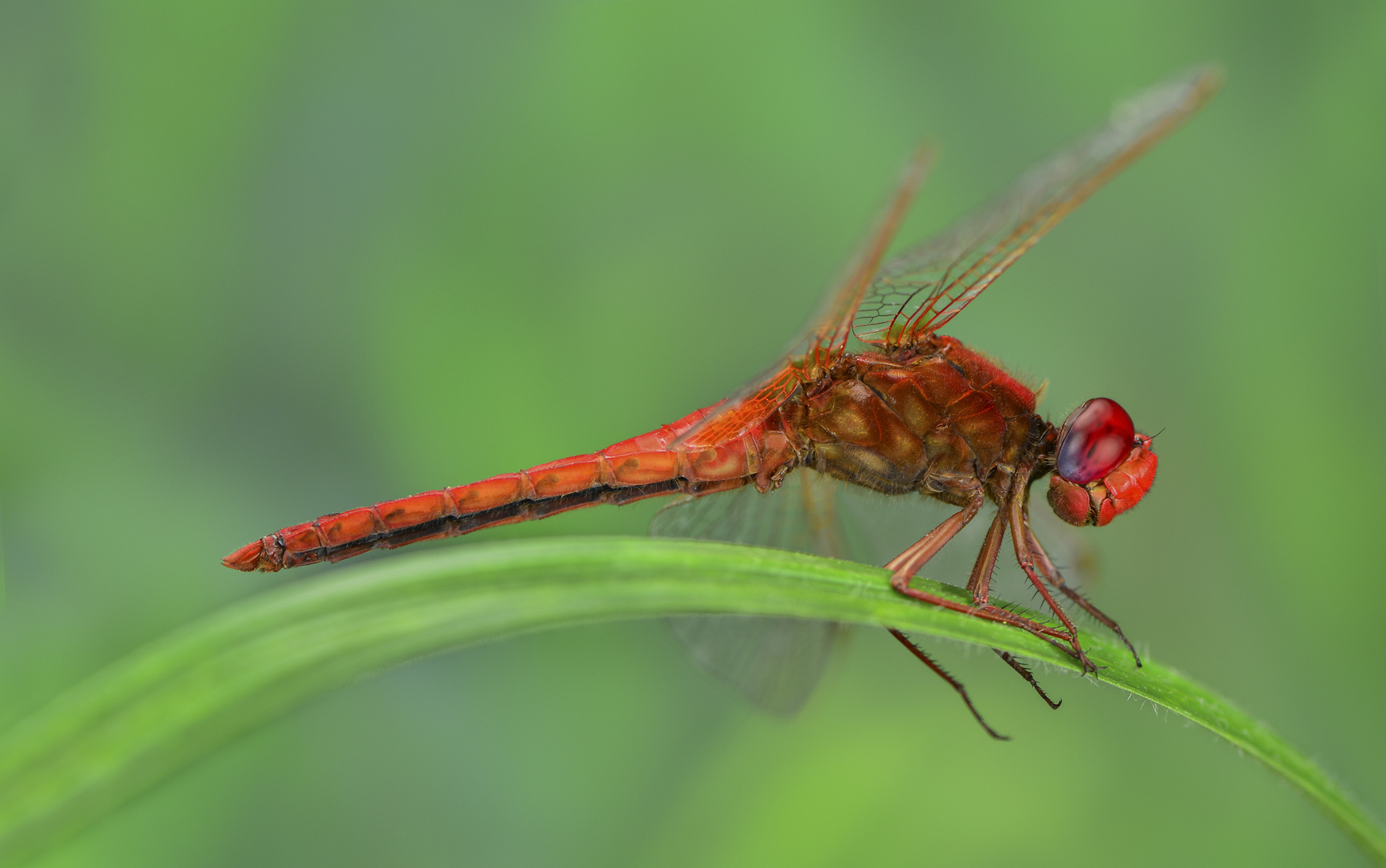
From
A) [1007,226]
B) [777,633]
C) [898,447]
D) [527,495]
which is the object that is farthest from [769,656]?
[1007,226]

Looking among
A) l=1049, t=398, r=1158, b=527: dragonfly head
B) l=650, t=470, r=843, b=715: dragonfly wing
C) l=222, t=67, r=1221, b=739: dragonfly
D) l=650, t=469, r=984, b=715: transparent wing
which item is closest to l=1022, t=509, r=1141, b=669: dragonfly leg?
l=222, t=67, r=1221, b=739: dragonfly

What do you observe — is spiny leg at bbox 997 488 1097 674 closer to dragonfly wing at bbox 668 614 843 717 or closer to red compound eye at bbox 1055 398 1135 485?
red compound eye at bbox 1055 398 1135 485

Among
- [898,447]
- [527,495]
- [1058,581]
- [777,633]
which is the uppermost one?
[527,495]

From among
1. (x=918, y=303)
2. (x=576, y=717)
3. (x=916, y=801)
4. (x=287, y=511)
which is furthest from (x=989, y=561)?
(x=287, y=511)

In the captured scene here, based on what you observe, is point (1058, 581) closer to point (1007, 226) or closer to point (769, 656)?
point (1007, 226)

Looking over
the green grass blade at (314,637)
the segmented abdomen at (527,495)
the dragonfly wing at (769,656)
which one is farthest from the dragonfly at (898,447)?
the green grass blade at (314,637)

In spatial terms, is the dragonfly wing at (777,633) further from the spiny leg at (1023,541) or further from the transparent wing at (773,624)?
the spiny leg at (1023,541)

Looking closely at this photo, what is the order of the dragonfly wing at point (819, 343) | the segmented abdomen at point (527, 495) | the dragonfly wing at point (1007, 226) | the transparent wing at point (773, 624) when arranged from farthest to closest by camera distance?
the transparent wing at point (773, 624), the segmented abdomen at point (527, 495), the dragonfly wing at point (1007, 226), the dragonfly wing at point (819, 343)
